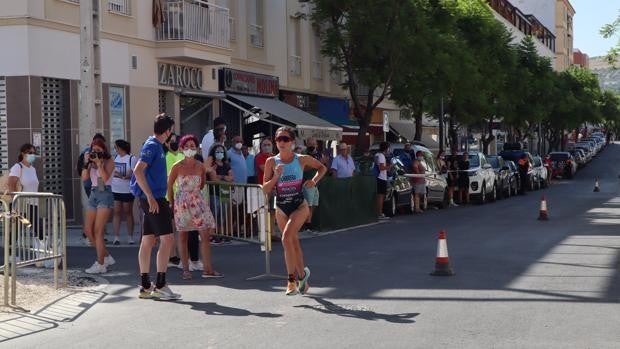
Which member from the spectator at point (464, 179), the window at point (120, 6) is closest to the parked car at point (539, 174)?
the spectator at point (464, 179)

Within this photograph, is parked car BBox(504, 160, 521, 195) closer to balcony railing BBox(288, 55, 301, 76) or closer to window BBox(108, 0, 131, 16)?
balcony railing BBox(288, 55, 301, 76)

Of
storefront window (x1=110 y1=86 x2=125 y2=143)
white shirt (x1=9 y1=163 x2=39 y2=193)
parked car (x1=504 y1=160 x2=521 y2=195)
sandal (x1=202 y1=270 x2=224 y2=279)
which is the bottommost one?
sandal (x1=202 y1=270 x2=224 y2=279)

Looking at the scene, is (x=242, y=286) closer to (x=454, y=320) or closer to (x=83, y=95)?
(x=454, y=320)

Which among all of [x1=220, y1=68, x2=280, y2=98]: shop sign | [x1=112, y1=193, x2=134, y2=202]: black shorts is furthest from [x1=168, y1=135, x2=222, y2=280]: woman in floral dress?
[x1=220, y1=68, x2=280, y2=98]: shop sign

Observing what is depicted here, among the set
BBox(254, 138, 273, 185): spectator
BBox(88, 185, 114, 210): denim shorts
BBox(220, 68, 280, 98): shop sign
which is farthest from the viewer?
BBox(220, 68, 280, 98): shop sign

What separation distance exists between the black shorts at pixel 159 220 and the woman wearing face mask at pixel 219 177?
9.78 feet

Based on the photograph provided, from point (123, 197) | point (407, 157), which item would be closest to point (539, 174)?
point (407, 157)

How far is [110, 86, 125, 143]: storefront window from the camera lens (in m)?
21.5

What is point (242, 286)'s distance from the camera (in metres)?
10.7

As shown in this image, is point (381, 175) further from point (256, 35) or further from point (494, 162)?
point (494, 162)

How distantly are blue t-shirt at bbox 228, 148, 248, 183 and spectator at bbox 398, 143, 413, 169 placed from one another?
927cm

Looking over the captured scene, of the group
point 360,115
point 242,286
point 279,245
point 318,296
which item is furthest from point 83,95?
point 360,115

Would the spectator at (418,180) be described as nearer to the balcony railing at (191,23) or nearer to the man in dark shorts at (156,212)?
the balcony railing at (191,23)

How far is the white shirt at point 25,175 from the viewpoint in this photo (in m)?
13.7
